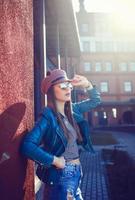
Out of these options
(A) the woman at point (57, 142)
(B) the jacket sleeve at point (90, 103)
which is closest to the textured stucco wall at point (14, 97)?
(A) the woman at point (57, 142)

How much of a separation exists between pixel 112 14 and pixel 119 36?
329 cm

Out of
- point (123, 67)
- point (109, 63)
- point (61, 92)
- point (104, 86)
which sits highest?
point (61, 92)

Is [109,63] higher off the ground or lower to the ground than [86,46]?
lower

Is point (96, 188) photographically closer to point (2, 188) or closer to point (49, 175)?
point (49, 175)

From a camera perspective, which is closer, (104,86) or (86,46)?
(104,86)

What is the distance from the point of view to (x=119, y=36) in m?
40.6

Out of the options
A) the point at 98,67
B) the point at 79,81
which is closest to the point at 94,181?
the point at 79,81

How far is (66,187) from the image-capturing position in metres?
2.20

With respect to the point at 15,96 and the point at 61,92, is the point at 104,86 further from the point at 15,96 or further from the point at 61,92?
the point at 15,96

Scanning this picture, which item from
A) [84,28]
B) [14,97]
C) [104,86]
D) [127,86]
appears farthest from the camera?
[84,28]

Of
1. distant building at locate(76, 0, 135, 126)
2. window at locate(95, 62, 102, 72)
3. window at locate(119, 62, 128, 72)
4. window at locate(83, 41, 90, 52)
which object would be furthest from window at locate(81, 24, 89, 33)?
window at locate(119, 62, 128, 72)

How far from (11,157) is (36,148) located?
0.17m

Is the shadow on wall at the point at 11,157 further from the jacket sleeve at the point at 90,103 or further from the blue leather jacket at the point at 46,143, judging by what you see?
the jacket sleeve at the point at 90,103

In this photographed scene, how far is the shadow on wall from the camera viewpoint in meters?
1.83
